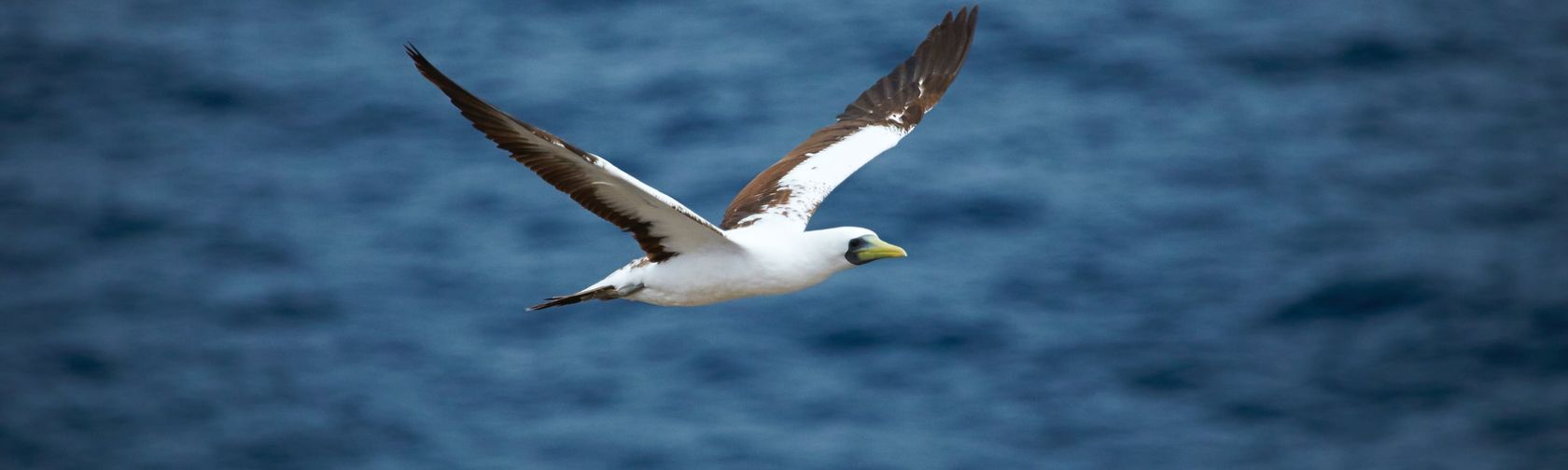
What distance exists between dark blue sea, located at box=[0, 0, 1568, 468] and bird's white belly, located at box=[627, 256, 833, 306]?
396 inches

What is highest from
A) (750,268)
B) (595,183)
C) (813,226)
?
(813,226)

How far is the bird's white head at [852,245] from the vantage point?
13.1 metres

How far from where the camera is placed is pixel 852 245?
13156mm

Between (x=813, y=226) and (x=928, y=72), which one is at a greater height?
(x=813, y=226)

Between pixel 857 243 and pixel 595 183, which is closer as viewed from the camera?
pixel 595 183

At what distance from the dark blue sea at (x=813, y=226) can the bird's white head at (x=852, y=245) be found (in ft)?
33.6

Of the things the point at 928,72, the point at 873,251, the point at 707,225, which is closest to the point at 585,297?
the point at 707,225

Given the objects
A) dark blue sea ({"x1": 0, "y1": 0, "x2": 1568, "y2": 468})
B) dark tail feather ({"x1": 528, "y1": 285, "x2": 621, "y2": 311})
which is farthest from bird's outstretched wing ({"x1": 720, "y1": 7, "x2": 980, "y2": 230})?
dark blue sea ({"x1": 0, "y1": 0, "x2": 1568, "y2": 468})

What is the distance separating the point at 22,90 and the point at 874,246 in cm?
2098

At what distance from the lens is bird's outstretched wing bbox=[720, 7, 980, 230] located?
14.7m

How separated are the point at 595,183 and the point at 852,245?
5.93ft

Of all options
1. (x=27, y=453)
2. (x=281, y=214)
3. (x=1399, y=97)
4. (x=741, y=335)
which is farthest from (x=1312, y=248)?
(x=27, y=453)

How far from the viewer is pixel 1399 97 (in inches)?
1104

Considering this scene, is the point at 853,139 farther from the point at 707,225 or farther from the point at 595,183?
the point at 595,183
